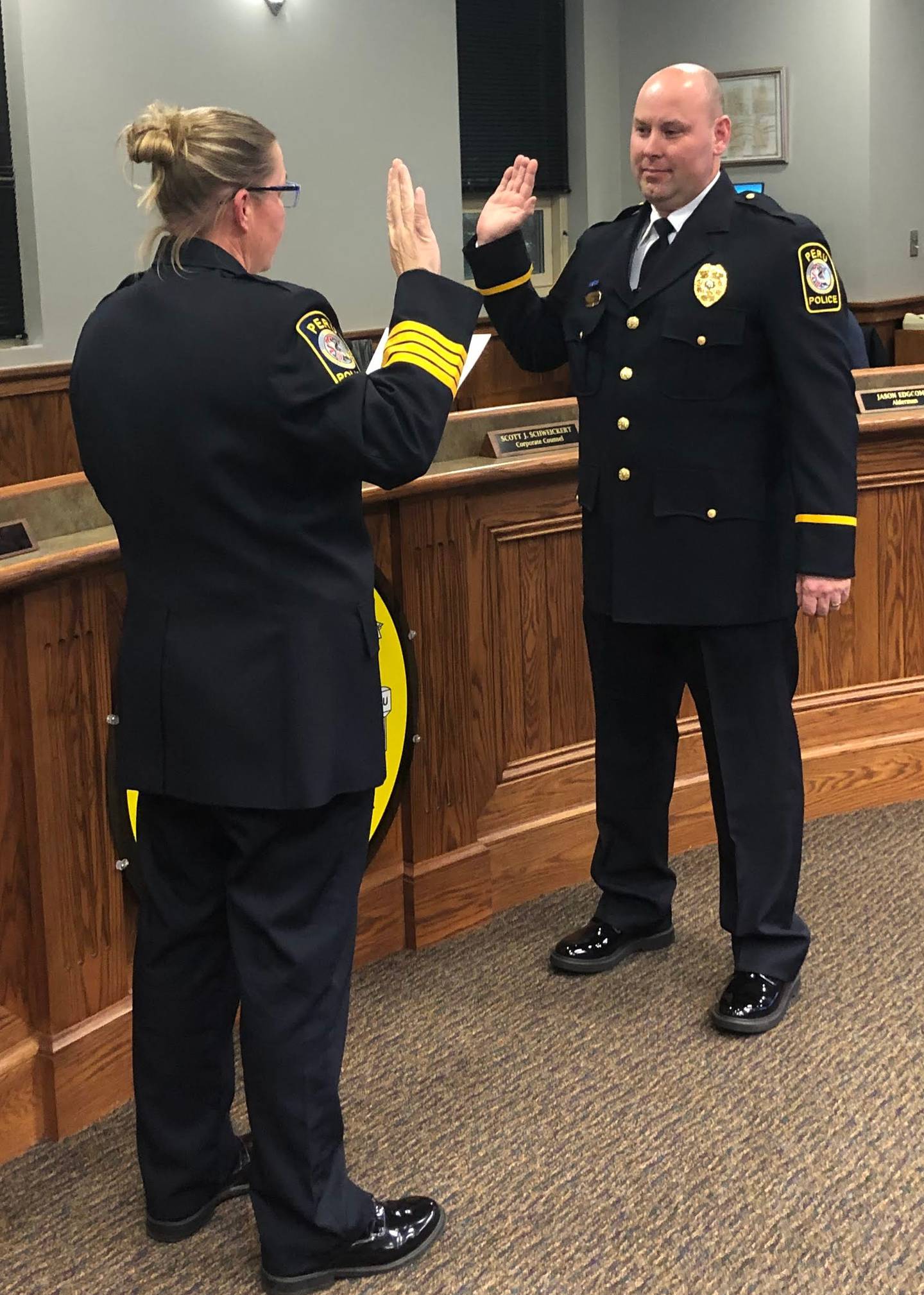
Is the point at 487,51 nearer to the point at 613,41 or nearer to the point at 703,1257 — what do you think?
the point at 613,41

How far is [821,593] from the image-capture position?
7.67 ft

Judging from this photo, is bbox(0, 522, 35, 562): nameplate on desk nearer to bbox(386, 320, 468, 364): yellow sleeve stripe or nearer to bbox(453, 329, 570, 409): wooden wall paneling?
bbox(386, 320, 468, 364): yellow sleeve stripe

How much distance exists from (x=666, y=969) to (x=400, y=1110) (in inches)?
25.3

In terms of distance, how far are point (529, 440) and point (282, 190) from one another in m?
1.33

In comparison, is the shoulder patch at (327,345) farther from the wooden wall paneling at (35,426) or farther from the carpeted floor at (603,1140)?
the wooden wall paneling at (35,426)

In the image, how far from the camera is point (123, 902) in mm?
2273

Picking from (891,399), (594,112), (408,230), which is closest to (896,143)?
(594,112)

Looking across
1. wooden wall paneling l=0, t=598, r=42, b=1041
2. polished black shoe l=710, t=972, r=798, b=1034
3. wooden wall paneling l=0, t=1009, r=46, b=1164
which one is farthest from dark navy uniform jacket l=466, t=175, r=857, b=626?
wooden wall paneling l=0, t=1009, r=46, b=1164

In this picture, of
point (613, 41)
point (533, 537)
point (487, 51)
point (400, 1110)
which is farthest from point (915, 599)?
point (613, 41)

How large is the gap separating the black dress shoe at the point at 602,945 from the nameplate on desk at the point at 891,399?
128 centimetres

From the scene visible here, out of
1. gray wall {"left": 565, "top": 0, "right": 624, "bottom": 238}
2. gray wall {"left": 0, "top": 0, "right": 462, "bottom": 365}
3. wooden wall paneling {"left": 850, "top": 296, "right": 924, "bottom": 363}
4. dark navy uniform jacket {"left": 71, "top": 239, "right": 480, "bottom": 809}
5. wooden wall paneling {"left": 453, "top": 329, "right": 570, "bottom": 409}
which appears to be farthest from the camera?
gray wall {"left": 565, "top": 0, "right": 624, "bottom": 238}

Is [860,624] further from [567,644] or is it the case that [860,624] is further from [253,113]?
[253,113]

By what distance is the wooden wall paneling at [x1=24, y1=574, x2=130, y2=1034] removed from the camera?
82.7 inches

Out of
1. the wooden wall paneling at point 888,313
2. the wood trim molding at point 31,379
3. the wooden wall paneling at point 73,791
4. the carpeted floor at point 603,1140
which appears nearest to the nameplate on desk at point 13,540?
the wooden wall paneling at point 73,791
